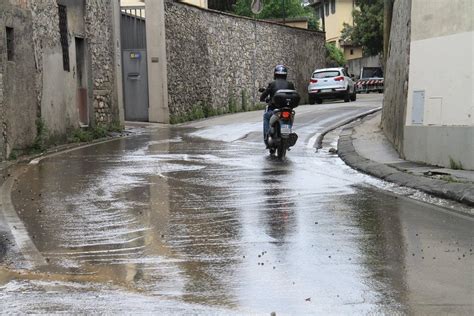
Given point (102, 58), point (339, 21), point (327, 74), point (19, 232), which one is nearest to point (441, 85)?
point (19, 232)

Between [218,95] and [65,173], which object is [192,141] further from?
[218,95]

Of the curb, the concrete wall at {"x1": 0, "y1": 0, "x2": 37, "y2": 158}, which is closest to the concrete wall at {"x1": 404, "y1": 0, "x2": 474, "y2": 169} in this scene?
the curb

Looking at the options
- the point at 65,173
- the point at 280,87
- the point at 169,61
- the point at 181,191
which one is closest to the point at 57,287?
the point at 181,191

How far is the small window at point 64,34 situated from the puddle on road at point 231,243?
6872 mm

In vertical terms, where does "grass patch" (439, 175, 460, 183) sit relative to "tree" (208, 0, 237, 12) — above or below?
below

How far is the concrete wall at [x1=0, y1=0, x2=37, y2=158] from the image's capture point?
13.7 metres

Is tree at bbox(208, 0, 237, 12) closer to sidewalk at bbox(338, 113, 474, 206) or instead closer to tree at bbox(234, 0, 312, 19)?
tree at bbox(234, 0, 312, 19)

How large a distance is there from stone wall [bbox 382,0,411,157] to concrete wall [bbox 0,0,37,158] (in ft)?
24.1

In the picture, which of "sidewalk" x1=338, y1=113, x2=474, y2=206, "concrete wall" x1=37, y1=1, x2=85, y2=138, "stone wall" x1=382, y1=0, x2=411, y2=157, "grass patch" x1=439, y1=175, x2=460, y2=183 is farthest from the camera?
"concrete wall" x1=37, y1=1, x2=85, y2=138

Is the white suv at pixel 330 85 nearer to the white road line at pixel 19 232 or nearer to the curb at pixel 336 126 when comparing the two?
the curb at pixel 336 126

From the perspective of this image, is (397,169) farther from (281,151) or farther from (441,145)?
(281,151)

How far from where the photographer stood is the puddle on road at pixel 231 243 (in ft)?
16.2

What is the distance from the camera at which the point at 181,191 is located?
9.60 metres

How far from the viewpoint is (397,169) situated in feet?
A: 36.6
